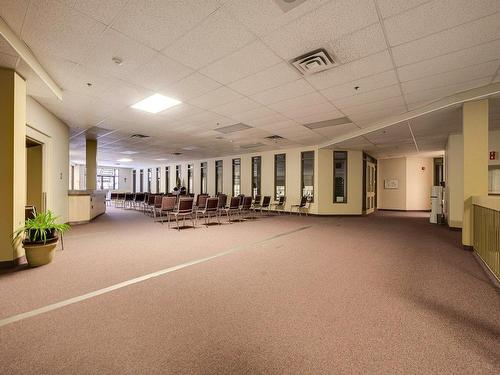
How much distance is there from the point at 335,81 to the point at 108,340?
14.2ft

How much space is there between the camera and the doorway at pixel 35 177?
5.46 meters

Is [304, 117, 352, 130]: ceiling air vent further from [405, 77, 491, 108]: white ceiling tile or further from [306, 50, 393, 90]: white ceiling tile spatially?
[306, 50, 393, 90]: white ceiling tile

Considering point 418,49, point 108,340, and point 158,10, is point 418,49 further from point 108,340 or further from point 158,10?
point 108,340

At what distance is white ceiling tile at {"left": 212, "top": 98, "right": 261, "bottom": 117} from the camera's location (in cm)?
501

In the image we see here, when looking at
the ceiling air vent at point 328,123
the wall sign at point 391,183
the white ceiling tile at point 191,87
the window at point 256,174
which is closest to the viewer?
the white ceiling tile at point 191,87

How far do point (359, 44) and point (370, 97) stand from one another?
6.51ft

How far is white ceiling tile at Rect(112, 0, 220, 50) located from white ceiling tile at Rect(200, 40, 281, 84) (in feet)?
2.35

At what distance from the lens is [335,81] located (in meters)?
3.96

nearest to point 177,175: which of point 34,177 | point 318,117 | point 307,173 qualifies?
point 307,173

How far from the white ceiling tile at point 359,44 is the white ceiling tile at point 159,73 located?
2.10 meters

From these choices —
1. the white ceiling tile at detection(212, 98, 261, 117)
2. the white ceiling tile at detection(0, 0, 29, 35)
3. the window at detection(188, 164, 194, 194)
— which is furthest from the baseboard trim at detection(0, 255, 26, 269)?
the window at detection(188, 164, 194, 194)

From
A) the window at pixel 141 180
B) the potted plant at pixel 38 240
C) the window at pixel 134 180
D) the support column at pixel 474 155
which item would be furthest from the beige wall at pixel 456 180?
the window at pixel 134 180

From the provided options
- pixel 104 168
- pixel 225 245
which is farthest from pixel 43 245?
pixel 104 168

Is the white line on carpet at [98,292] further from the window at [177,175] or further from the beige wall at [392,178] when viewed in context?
the window at [177,175]
